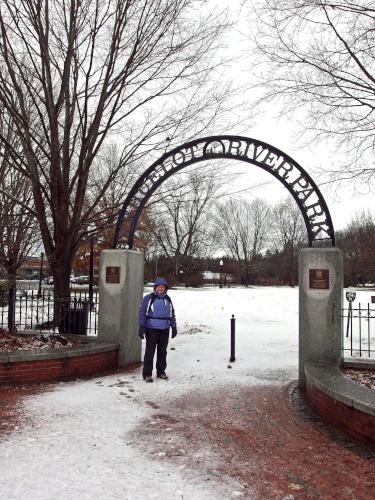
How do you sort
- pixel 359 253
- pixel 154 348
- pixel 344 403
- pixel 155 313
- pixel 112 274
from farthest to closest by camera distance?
pixel 359 253, pixel 112 274, pixel 155 313, pixel 154 348, pixel 344 403

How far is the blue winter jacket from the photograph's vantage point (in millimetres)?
7750

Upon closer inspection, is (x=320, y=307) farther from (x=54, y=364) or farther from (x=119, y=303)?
(x=54, y=364)

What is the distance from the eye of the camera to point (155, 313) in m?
7.77

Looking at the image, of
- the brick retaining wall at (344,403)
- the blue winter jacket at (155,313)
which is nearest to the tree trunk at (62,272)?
the blue winter jacket at (155,313)

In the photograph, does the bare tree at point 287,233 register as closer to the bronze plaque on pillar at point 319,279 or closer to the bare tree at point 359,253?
the bare tree at point 359,253

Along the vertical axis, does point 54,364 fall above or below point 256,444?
above

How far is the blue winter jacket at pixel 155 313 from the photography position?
7750 millimetres

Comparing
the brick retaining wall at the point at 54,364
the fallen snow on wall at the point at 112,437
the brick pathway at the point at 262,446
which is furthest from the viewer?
the brick retaining wall at the point at 54,364

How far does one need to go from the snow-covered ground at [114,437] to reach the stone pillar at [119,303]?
693 millimetres

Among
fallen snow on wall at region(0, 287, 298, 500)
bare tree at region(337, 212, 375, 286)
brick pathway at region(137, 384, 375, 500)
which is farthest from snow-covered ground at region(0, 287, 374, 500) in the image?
bare tree at region(337, 212, 375, 286)

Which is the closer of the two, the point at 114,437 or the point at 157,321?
the point at 114,437

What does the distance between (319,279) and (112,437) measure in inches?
164

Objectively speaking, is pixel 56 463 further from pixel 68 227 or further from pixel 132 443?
pixel 68 227

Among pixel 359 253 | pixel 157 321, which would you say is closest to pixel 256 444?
pixel 157 321
